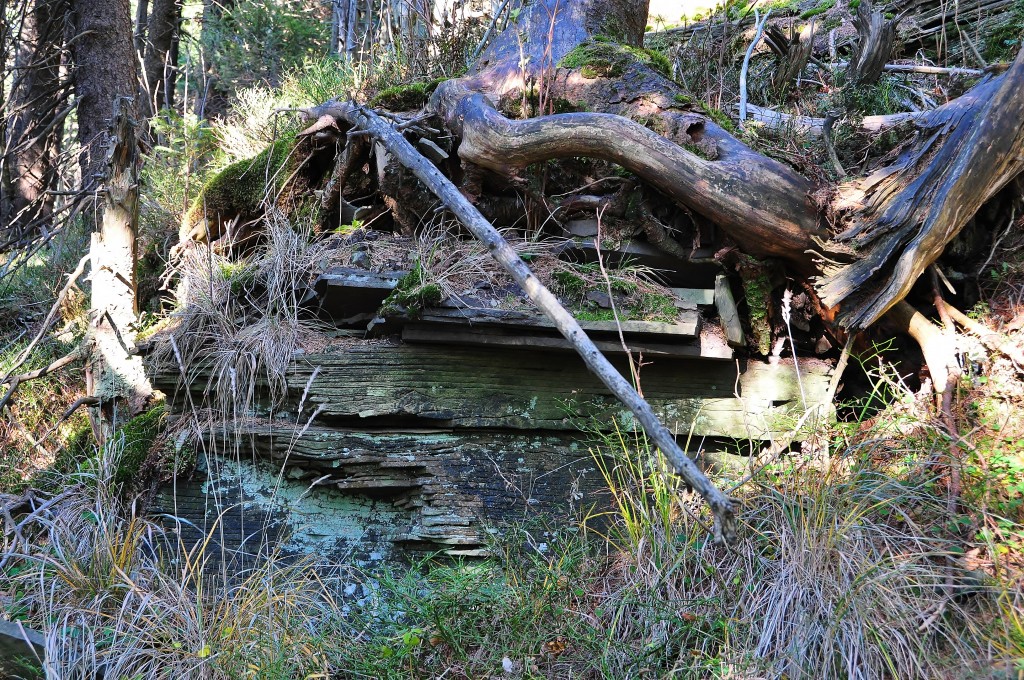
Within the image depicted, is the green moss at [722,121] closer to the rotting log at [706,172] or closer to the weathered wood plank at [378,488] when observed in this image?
the rotting log at [706,172]

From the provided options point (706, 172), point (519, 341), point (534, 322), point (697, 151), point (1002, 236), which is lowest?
point (519, 341)

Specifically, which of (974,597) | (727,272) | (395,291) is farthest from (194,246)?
(974,597)

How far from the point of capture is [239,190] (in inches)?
212

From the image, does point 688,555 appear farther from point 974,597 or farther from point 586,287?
point 586,287

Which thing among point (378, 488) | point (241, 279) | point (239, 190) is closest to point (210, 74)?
point (239, 190)

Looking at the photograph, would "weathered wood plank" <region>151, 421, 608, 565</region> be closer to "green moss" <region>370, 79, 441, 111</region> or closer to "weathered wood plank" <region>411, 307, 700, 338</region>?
"weathered wood plank" <region>411, 307, 700, 338</region>

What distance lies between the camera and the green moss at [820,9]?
6.93 meters

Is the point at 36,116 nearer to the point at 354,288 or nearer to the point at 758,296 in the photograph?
the point at 354,288

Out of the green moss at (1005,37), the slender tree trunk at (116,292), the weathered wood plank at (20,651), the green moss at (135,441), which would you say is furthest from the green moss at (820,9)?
the weathered wood plank at (20,651)

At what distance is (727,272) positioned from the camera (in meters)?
4.27

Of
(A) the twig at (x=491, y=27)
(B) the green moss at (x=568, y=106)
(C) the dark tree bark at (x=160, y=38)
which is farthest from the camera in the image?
(C) the dark tree bark at (x=160, y=38)

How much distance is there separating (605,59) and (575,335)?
98.6 inches

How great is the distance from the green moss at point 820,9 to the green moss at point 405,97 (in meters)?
3.85

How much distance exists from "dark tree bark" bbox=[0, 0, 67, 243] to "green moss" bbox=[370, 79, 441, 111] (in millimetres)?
4509
